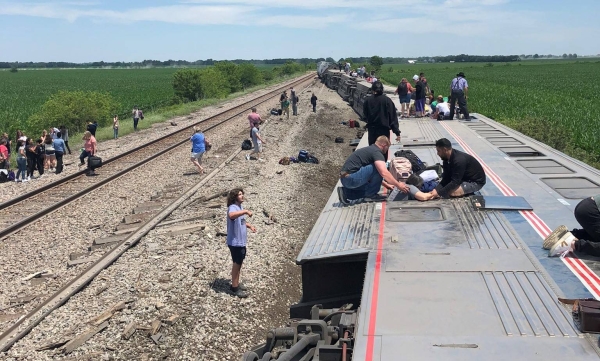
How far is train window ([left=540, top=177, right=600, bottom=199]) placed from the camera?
877cm

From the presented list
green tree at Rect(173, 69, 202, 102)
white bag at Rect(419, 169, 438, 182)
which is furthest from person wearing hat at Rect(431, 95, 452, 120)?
green tree at Rect(173, 69, 202, 102)

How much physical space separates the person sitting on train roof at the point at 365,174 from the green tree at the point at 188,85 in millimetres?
43081

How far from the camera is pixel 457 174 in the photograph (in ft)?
26.4

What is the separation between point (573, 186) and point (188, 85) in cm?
4377

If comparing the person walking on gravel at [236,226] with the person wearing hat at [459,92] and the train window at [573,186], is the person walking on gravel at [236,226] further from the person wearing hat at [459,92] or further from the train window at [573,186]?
the person wearing hat at [459,92]

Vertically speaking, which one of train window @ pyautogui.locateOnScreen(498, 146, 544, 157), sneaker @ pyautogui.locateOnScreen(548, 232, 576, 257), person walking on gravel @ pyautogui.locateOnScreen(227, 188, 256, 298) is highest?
sneaker @ pyautogui.locateOnScreen(548, 232, 576, 257)

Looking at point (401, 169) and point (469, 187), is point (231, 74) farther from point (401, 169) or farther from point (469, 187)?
point (469, 187)

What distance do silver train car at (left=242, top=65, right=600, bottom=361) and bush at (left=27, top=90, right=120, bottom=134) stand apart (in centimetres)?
2422

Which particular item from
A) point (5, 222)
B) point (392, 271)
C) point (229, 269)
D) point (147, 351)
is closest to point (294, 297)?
point (229, 269)

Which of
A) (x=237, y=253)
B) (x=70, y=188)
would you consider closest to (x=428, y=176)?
(x=237, y=253)

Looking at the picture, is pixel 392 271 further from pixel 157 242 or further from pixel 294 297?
pixel 157 242

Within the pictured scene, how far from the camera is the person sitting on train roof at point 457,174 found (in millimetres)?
8031

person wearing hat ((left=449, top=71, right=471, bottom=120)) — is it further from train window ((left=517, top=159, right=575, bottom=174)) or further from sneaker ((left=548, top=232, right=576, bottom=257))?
sneaker ((left=548, top=232, right=576, bottom=257))

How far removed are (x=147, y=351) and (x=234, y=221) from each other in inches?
89.9
